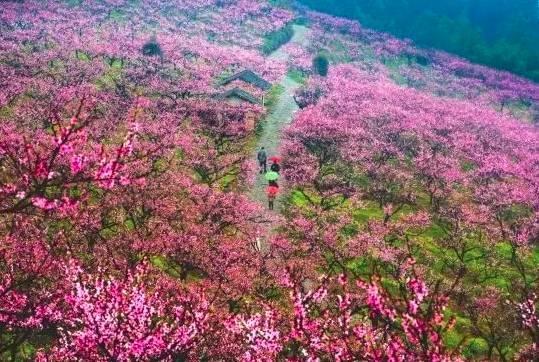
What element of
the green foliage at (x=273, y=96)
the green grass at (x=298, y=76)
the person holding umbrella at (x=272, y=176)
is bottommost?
the green grass at (x=298, y=76)

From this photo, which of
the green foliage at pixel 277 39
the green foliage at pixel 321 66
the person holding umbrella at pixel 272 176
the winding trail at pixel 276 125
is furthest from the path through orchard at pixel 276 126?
the green foliage at pixel 277 39

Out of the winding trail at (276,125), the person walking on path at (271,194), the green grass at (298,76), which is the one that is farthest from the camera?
the green grass at (298,76)

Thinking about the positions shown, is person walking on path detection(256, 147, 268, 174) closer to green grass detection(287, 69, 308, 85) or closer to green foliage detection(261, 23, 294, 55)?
green grass detection(287, 69, 308, 85)

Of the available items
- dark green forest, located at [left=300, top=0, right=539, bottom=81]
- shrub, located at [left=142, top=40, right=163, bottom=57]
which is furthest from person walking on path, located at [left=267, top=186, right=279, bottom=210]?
dark green forest, located at [left=300, top=0, right=539, bottom=81]

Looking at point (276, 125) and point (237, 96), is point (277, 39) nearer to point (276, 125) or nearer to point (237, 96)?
point (237, 96)

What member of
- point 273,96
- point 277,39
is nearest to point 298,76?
point 273,96

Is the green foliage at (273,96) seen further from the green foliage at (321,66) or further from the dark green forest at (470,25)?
the dark green forest at (470,25)
